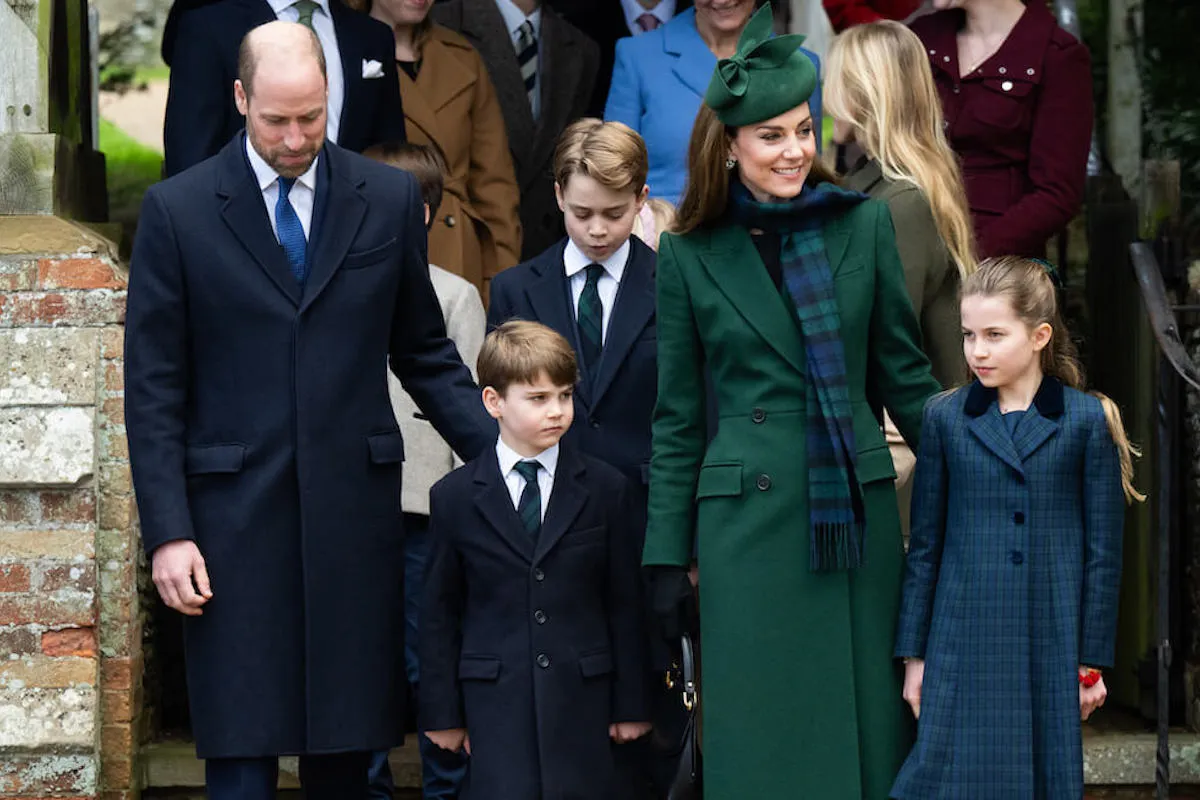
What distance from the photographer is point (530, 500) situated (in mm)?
4477

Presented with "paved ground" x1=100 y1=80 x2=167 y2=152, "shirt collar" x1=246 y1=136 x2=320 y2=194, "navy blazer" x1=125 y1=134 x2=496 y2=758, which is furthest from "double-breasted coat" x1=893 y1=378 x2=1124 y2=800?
"paved ground" x1=100 y1=80 x2=167 y2=152

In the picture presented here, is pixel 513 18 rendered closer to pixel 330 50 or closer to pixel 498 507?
pixel 330 50

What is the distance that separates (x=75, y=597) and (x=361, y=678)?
1.72 meters

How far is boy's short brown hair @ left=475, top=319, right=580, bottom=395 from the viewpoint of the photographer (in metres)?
4.46

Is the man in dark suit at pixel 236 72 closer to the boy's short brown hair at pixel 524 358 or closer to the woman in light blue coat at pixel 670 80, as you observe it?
the woman in light blue coat at pixel 670 80

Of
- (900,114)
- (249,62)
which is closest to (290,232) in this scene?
(249,62)

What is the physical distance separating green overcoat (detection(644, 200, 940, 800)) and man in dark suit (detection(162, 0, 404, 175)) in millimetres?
1836

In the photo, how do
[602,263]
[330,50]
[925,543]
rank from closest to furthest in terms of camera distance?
1. [925,543]
2. [602,263]
3. [330,50]

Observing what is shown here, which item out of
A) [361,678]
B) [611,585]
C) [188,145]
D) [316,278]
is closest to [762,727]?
[611,585]

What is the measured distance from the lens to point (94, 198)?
6387 millimetres

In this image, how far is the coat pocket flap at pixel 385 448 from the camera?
4.36 m

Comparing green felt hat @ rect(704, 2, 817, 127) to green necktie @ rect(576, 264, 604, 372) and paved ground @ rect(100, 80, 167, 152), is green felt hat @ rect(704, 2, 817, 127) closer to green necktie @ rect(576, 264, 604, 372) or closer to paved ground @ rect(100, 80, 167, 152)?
green necktie @ rect(576, 264, 604, 372)

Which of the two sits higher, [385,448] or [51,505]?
[385,448]

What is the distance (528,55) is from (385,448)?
2.90 metres
